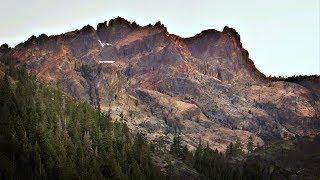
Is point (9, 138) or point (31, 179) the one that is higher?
point (9, 138)

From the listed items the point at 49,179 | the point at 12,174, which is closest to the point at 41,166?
the point at 49,179

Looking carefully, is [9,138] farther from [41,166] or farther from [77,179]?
[77,179]

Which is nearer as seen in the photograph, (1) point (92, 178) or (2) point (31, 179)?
(2) point (31, 179)

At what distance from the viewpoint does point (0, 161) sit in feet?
578

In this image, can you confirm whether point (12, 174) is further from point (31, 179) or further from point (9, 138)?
point (9, 138)

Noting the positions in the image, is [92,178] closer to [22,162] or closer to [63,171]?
[63,171]

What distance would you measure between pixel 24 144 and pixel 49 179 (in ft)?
58.9

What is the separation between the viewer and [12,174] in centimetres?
17400

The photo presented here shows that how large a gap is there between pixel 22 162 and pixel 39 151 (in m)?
11.2

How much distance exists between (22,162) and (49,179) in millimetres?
11066

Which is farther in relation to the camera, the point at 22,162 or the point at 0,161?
the point at 22,162

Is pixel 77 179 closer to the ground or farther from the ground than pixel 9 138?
closer to the ground

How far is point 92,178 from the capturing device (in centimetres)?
19588

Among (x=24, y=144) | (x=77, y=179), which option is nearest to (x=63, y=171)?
(x=77, y=179)
